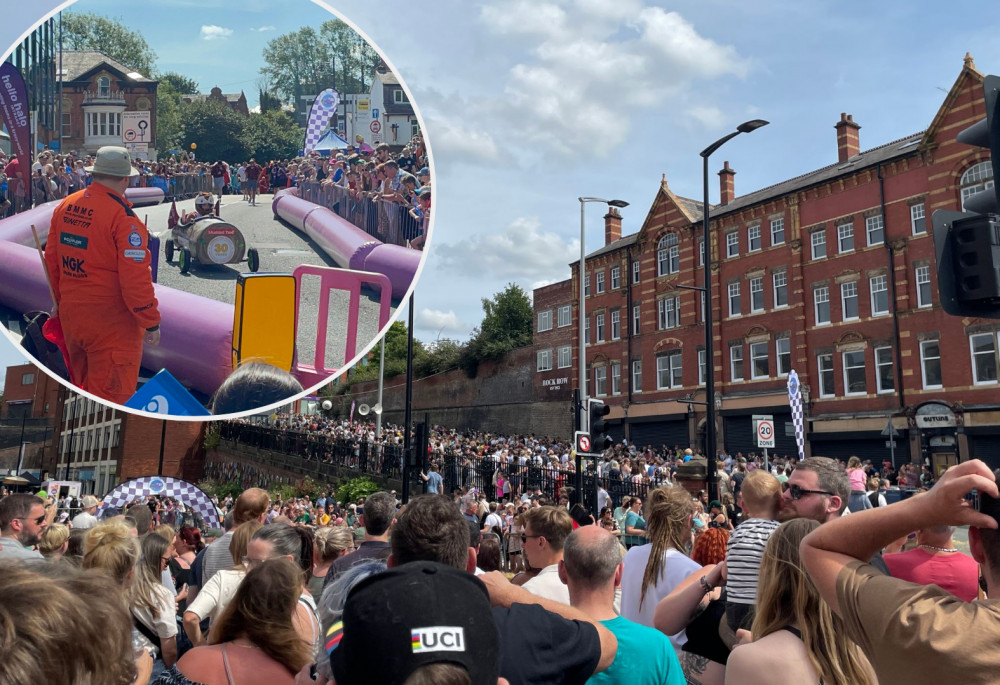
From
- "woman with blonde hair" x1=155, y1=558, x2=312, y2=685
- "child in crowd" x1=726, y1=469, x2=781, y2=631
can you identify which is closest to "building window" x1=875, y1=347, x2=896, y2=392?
"child in crowd" x1=726, y1=469, x2=781, y2=631

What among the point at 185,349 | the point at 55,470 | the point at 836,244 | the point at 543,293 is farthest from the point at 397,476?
the point at 55,470

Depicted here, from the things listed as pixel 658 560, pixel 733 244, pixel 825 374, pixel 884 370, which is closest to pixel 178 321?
pixel 658 560

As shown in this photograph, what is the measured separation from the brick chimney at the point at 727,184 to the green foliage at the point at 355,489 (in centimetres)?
2545

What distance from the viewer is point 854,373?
33.5 meters

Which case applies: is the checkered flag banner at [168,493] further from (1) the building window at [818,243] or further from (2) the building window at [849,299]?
(1) the building window at [818,243]

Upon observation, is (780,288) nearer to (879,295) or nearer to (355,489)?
(879,295)

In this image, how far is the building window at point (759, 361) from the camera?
37.2 meters

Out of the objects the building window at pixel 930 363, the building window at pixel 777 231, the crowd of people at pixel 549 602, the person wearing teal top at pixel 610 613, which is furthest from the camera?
the building window at pixel 777 231

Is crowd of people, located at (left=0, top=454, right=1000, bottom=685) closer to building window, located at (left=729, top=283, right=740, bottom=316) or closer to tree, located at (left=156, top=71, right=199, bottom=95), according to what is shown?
tree, located at (left=156, top=71, right=199, bottom=95)

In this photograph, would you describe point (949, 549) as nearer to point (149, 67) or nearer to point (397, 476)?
point (149, 67)

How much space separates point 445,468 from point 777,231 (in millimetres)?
21080

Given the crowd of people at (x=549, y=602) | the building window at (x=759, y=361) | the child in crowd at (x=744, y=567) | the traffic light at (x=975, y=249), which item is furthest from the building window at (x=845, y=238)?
the child in crowd at (x=744, y=567)

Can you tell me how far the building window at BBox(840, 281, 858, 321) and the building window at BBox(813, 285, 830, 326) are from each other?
0.71 metres

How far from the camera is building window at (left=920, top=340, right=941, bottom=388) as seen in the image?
30.8 m
